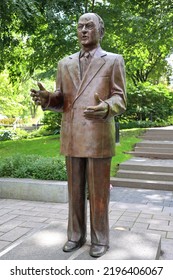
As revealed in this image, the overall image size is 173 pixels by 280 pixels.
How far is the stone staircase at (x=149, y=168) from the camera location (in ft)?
26.2

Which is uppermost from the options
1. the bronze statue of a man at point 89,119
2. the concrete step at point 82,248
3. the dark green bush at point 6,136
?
the bronze statue of a man at point 89,119

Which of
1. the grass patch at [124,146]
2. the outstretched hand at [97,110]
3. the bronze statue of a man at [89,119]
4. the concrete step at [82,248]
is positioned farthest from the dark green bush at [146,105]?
the outstretched hand at [97,110]

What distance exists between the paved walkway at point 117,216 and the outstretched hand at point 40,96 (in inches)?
68.8

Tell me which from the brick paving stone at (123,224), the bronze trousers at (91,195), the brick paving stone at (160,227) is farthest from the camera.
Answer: the brick paving stone at (123,224)

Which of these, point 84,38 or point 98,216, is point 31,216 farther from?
point 84,38

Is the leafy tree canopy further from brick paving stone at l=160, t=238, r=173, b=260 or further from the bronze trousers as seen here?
brick paving stone at l=160, t=238, r=173, b=260

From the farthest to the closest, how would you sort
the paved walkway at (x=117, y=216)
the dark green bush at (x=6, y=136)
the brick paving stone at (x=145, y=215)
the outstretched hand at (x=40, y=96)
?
the dark green bush at (x=6, y=136) → the brick paving stone at (x=145, y=215) → the paved walkway at (x=117, y=216) → the outstretched hand at (x=40, y=96)

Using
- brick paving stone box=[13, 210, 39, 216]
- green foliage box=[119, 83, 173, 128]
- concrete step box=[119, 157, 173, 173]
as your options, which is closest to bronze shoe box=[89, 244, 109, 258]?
brick paving stone box=[13, 210, 39, 216]

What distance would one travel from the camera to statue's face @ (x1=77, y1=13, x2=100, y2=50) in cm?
301

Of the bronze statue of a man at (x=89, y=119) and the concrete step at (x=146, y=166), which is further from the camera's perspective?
the concrete step at (x=146, y=166)

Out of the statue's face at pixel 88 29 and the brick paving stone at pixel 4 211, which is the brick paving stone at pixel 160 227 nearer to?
the brick paving stone at pixel 4 211

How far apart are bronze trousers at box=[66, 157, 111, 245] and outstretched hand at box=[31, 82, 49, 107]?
67 centimetres

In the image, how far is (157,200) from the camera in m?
6.73

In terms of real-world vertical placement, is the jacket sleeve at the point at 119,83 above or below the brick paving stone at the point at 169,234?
above
